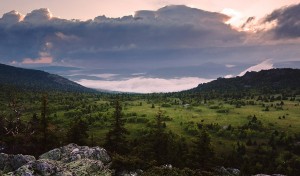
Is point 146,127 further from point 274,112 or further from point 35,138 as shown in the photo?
point 274,112

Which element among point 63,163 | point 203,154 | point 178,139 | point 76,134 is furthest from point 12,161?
point 178,139

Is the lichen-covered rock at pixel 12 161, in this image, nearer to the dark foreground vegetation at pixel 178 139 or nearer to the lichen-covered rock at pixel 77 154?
the lichen-covered rock at pixel 77 154

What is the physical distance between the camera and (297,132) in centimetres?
14500

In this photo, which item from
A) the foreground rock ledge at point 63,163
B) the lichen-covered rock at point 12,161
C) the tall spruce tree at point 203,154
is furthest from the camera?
the tall spruce tree at point 203,154

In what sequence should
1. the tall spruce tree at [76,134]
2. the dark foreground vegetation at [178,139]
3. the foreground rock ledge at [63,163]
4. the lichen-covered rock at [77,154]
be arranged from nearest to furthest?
the foreground rock ledge at [63,163] → the lichen-covered rock at [77,154] → the dark foreground vegetation at [178,139] → the tall spruce tree at [76,134]

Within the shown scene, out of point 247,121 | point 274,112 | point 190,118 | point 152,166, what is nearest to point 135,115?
point 190,118

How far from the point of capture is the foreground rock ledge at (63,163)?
79.4m

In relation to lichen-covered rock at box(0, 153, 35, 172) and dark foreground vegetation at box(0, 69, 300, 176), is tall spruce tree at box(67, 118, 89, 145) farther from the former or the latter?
lichen-covered rock at box(0, 153, 35, 172)

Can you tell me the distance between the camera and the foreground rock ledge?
7938 centimetres

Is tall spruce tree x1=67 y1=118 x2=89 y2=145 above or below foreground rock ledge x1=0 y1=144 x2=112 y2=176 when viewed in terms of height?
above

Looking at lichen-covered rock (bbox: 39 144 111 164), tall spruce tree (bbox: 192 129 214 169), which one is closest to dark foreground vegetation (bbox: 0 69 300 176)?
tall spruce tree (bbox: 192 129 214 169)

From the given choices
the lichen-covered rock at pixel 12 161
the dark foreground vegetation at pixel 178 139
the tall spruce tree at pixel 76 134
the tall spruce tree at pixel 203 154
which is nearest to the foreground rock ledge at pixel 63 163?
the lichen-covered rock at pixel 12 161

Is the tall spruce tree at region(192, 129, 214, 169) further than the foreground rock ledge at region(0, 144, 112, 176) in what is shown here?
Yes

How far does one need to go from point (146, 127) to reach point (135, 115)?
97.5 ft
